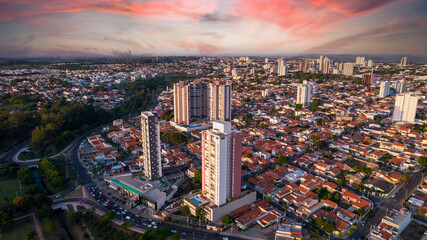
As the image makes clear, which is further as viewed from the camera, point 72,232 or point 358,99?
point 358,99

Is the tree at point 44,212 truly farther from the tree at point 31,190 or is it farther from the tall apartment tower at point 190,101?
the tall apartment tower at point 190,101

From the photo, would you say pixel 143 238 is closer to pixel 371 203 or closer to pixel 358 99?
pixel 371 203

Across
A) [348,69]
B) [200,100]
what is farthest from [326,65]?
[200,100]

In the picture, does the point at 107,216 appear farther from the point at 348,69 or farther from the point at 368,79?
the point at 348,69

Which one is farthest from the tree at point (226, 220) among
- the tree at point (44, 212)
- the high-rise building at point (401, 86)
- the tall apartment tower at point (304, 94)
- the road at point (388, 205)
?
the high-rise building at point (401, 86)

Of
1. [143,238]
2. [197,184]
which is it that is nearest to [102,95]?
[197,184]

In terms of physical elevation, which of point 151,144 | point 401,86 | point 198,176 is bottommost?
point 198,176

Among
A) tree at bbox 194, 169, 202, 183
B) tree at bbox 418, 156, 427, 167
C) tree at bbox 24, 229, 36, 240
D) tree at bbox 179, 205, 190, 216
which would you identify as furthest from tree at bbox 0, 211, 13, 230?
tree at bbox 418, 156, 427, 167
